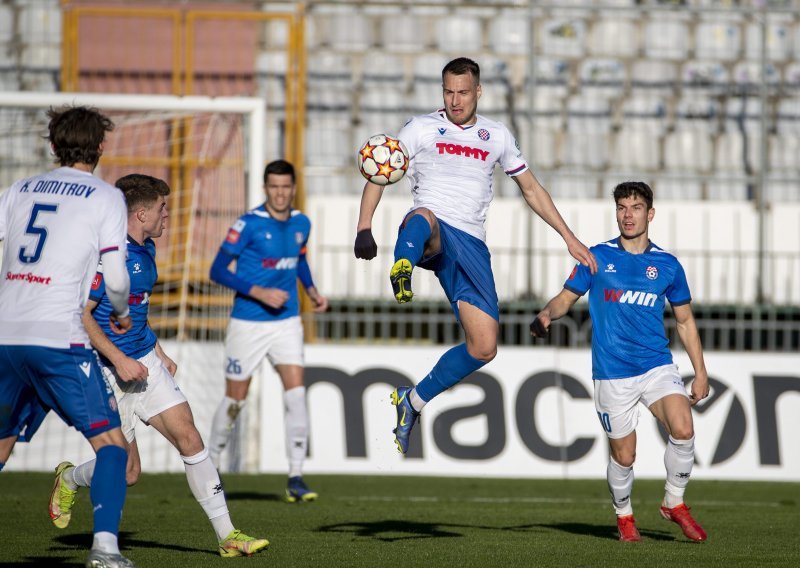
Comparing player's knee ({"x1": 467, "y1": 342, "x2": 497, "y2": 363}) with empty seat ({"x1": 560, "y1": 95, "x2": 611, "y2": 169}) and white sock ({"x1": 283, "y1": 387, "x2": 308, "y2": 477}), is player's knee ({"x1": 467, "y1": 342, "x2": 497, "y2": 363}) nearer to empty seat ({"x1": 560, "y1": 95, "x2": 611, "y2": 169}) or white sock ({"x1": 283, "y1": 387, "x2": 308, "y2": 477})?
Result: white sock ({"x1": 283, "y1": 387, "x2": 308, "y2": 477})

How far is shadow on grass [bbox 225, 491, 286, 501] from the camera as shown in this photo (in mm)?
9618

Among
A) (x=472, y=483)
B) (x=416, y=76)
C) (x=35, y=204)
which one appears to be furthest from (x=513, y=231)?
(x=35, y=204)

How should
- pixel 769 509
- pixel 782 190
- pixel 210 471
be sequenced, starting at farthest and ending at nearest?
pixel 782 190
pixel 769 509
pixel 210 471

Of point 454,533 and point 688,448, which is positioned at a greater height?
point 688,448

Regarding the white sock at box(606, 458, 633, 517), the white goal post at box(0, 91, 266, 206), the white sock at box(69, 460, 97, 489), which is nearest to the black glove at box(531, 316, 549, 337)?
the white sock at box(606, 458, 633, 517)

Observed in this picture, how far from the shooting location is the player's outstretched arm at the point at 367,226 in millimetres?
6309

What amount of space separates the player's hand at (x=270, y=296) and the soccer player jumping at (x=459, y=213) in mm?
2487

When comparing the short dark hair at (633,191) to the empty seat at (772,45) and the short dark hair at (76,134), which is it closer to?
the short dark hair at (76,134)

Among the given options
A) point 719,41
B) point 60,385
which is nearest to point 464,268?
point 60,385

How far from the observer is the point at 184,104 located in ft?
38.0

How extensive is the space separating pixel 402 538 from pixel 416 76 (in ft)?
34.0

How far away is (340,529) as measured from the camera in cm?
756

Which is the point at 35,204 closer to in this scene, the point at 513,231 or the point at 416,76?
the point at 513,231

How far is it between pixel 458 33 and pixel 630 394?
1088 centimetres
